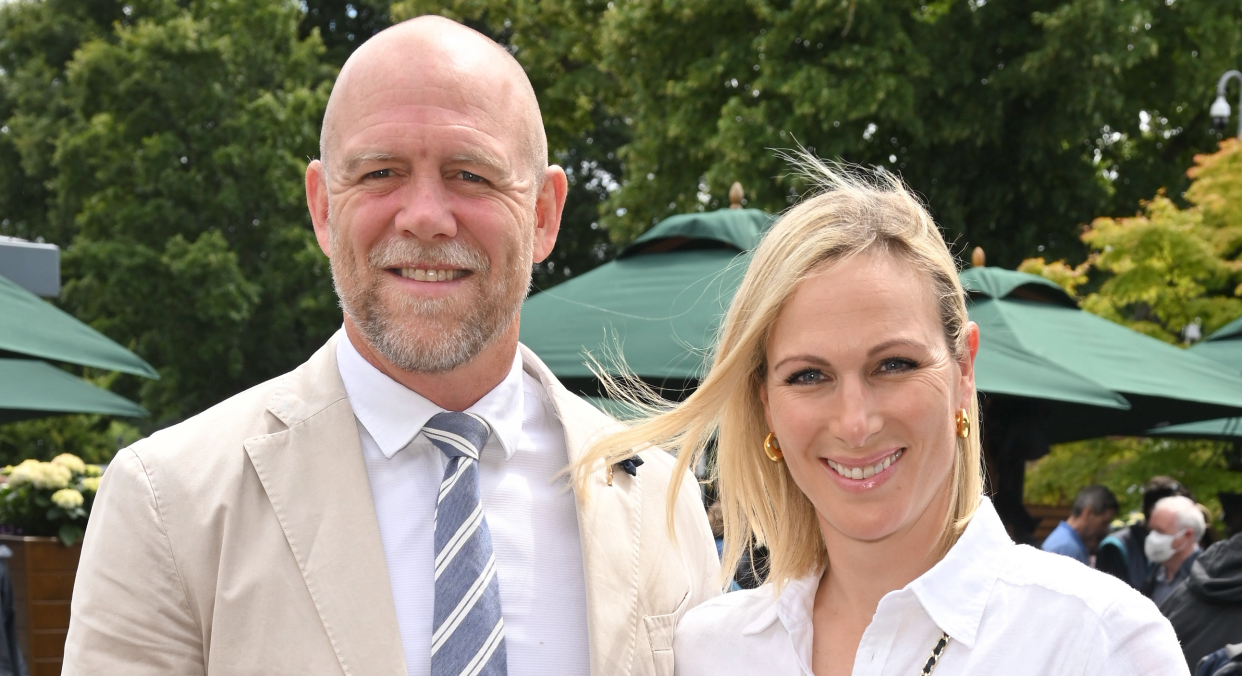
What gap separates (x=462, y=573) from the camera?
2.08 metres

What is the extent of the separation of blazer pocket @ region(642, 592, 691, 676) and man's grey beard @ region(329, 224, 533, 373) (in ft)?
1.95

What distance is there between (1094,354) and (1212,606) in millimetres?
1527

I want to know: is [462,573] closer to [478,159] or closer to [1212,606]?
[478,159]

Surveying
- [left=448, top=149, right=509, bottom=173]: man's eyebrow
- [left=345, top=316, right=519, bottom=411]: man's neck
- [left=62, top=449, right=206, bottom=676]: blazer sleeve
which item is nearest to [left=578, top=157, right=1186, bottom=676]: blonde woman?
[left=345, top=316, right=519, bottom=411]: man's neck

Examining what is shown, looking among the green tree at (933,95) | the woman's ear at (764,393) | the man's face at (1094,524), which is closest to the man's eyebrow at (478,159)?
the woman's ear at (764,393)

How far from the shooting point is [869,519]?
2078mm

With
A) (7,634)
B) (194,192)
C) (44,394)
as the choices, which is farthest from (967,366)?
(194,192)

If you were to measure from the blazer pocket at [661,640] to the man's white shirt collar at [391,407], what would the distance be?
41cm

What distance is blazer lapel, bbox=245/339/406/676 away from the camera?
2002 millimetres

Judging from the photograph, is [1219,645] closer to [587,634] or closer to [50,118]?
[587,634]

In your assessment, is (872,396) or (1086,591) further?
(872,396)

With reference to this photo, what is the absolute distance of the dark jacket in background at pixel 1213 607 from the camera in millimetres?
4793

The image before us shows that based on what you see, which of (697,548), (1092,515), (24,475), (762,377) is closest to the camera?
(762,377)

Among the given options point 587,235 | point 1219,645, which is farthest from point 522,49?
point 1219,645
